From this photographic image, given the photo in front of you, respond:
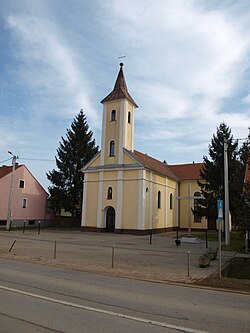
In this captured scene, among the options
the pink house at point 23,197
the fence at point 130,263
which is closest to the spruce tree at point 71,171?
the pink house at point 23,197

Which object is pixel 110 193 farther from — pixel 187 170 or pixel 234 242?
pixel 187 170

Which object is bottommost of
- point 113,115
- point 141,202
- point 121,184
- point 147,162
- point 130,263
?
point 130,263

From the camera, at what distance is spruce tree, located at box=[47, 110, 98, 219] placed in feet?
149

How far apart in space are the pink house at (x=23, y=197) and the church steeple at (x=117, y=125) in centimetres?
1307

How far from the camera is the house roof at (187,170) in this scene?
4564cm

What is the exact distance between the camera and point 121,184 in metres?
34.6

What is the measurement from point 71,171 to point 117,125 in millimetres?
12956

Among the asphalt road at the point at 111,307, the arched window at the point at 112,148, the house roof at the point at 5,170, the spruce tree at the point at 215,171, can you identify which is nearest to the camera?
the asphalt road at the point at 111,307

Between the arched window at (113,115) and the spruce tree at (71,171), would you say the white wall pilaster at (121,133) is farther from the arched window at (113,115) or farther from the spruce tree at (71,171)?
the spruce tree at (71,171)

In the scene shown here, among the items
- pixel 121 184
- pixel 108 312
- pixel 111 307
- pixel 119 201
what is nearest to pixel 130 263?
pixel 111 307

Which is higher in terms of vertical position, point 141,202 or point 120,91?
point 120,91

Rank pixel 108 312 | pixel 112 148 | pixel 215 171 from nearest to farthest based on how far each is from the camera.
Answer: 1. pixel 108 312
2. pixel 215 171
3. pixel 112 148

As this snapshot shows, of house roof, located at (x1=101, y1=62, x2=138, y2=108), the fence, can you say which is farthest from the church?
the fence

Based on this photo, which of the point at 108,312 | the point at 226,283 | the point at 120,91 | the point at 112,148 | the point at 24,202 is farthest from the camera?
the point at 24,202
